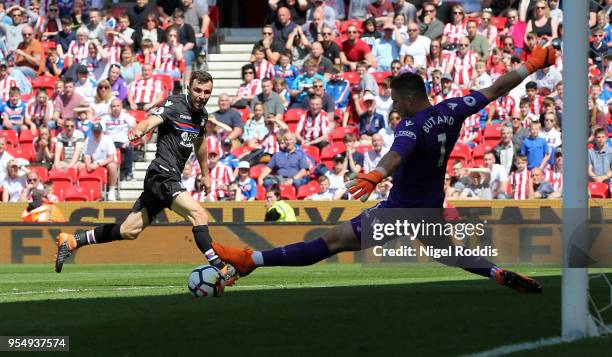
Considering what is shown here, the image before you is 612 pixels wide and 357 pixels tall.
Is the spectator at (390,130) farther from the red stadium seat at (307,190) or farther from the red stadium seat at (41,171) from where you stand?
the red stadium seat at (41,171)

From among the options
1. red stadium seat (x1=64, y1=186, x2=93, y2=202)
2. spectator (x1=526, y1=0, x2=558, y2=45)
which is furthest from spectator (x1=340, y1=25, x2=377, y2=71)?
red stadium seat (x1=64, y1=186, x2=93, y2=202)

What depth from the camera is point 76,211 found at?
20.2 m

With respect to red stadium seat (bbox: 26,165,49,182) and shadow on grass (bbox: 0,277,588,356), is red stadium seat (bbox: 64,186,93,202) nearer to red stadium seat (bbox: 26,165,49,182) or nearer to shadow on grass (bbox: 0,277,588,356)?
red stadium seat (bbox: 26,165,49,182)

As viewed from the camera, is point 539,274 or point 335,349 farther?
point 539,274

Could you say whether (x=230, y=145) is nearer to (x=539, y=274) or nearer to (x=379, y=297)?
(x=539, y=274)

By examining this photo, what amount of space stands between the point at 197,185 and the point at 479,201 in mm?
5143

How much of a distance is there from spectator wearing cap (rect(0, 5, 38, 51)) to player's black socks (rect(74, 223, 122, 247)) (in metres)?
12.8

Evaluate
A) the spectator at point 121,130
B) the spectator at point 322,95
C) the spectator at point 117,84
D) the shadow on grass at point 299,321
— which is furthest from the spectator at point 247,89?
the shadow on grass at point 299,321

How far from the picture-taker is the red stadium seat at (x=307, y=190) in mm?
20344

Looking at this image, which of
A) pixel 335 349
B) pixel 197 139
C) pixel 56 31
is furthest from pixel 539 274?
pixel 56 31

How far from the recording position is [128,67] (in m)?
23.9

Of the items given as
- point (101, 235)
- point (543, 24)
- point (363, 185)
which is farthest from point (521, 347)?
point (543, 24)

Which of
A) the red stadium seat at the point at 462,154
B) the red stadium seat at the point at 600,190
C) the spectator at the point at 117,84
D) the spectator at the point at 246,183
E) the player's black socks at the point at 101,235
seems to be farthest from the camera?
the spectator at the point at 117,84

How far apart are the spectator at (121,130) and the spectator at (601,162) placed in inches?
333
